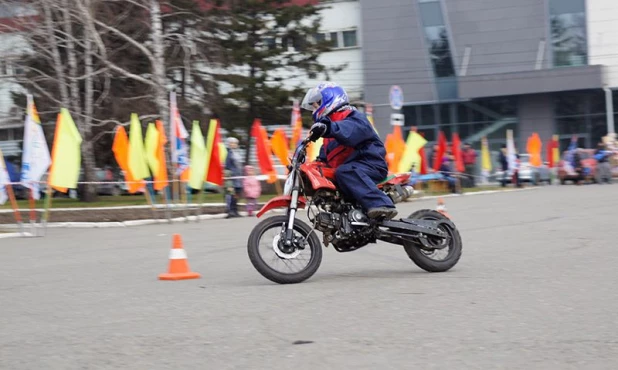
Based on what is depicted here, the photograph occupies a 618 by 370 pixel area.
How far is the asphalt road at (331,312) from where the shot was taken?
535 centimetres

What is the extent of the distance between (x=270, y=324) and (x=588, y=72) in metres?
44.5

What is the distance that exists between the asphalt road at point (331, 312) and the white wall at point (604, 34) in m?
38.4

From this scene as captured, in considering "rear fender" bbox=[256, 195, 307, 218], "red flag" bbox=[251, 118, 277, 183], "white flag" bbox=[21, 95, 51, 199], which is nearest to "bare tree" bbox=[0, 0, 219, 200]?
"red flag" bbox=[251, 118, 277, 183]

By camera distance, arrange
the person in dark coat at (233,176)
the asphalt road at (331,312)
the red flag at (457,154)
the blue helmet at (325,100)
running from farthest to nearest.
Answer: the red flag at (457,154) < the person in dark coat at (233,176) < the blue helmet at (325,100) < the asphalt road at (331,312)

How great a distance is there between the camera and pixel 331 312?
6.77m

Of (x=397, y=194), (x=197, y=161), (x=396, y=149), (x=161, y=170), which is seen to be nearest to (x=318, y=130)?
(x=397, y=194)

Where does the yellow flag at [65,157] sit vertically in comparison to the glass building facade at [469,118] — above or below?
below

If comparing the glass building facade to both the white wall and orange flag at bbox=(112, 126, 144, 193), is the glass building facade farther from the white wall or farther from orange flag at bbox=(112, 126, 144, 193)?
orange flag at bbox=(112, 126, 144, 193)

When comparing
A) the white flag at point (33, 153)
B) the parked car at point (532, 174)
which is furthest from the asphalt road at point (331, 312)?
the parked car at point (532, 174)

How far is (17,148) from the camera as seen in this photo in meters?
43.8

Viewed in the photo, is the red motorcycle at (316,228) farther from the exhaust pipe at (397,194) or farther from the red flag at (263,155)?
the red flag at (263,155)

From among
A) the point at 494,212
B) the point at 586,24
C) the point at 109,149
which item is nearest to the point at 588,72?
the point at 586,24

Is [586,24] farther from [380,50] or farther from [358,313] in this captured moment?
[358,313]

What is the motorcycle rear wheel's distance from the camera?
8.88 meters
